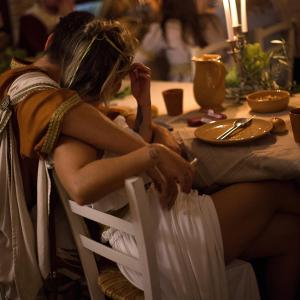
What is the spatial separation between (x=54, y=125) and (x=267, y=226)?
0.69 m

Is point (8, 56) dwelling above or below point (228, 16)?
below

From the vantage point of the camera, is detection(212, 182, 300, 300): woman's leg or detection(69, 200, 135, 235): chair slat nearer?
detection(69, 200, 135, 235): chair slat

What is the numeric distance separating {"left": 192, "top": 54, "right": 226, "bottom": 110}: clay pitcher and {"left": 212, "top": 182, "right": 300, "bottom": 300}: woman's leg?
530 mm

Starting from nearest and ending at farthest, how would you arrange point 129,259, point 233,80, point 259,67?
point 129,259 → point 259,67 → point 233,80

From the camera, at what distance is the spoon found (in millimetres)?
1619

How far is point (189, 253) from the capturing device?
1.35 m

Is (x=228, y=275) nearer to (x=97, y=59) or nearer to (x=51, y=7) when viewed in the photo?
(x=97, y=59)

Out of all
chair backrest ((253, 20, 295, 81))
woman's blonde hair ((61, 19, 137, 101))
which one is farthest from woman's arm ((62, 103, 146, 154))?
chair backrest ((253, 20, 295, 81))

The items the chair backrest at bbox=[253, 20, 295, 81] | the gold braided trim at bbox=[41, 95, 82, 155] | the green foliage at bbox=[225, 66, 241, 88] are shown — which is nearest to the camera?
the gold braided trim at bbox=[41, 95, 82, 155]

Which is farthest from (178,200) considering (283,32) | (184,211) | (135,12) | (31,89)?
(135,12)

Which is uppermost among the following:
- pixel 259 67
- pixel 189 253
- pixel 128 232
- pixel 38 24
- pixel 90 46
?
pixel 90 46

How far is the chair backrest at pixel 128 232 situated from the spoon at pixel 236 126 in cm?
48

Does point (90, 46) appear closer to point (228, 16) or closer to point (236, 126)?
point (236, 126)

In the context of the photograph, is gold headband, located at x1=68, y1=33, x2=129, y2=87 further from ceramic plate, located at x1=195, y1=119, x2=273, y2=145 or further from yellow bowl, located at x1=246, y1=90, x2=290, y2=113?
yellow bowl, located at x1=246, y1=90, x2=290, y2=113
